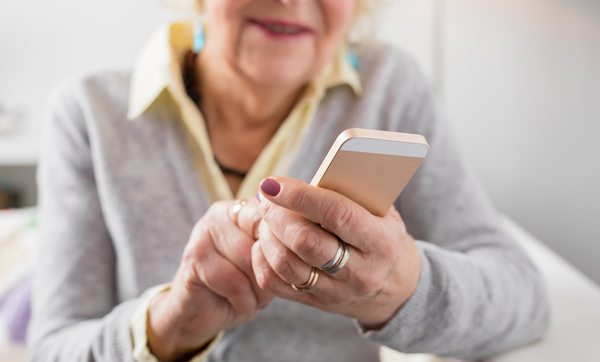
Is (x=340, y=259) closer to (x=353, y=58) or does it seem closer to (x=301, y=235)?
(x=301, y=235)

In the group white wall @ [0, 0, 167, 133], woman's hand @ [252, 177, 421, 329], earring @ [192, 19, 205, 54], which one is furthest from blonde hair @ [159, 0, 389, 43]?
white wall @ [0, 0, 167, 133]

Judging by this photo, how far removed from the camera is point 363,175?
1.05 feet

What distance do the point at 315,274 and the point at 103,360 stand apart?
13.5 inches

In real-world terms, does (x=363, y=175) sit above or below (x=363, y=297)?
above

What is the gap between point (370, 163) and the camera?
31 centimetres

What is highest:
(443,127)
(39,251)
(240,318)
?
(443,127)

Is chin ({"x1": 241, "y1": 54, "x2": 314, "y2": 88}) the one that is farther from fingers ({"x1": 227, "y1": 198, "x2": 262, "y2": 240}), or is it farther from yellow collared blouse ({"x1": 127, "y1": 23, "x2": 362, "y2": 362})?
fingers ({"x1": 227, "y1": 198, "x2": 262, "y2": 240})

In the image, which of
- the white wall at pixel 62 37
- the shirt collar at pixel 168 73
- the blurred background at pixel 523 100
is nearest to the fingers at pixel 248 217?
the shirt collar at pixel 168 73

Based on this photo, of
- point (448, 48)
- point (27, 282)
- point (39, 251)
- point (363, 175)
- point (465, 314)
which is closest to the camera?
point (363, 175)

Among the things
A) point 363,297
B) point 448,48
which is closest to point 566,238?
point 448,48

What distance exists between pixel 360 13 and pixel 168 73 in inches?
14.2

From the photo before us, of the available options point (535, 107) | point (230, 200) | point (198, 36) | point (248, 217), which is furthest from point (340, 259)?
point (535, 107)

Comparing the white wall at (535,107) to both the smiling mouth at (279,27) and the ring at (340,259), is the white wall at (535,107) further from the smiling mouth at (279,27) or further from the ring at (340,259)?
the ring at (340,259)

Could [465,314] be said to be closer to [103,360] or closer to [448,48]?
[103,360]
